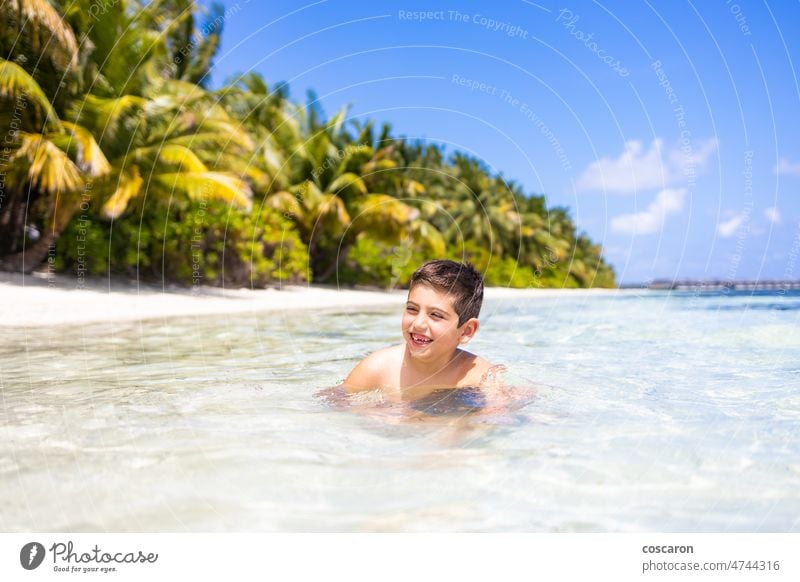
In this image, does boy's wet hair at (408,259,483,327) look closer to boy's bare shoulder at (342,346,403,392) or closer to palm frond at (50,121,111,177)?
boy's bare shoulder at (342,346,403,392)

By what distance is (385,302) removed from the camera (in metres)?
27.2

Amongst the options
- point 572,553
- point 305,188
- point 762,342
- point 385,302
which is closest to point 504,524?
point 572,553

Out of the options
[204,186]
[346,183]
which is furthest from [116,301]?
[346,183]

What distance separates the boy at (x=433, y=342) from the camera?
462cm

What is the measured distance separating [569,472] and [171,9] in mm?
22430

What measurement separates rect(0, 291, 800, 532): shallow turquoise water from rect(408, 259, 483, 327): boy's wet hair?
2.49 ft

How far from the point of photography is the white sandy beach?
1357cm

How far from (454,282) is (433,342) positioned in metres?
0.42

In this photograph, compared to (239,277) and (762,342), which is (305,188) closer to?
(239,277)

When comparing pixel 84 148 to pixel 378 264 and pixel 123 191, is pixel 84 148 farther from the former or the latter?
pixel 378 264

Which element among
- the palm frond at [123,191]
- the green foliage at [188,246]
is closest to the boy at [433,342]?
the palm frond at [123,191]

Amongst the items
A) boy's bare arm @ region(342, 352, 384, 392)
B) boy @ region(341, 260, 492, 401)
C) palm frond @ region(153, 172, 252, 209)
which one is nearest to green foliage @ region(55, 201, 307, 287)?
palm frond @ region(153, 172, 252, 209)

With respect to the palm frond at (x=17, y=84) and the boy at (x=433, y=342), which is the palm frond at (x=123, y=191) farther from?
the boy at (x=433, y=342)

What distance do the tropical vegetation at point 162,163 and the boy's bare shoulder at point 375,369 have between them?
10709 mm
